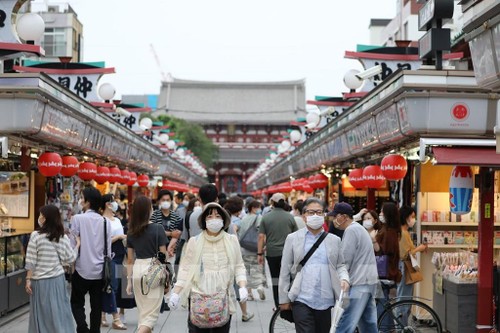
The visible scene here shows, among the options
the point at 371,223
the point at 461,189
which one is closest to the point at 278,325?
the point at 371,223

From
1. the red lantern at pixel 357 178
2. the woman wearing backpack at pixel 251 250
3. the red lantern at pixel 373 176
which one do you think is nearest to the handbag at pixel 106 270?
the woman wearing backpack at pixel 251 250

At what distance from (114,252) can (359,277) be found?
176 inches

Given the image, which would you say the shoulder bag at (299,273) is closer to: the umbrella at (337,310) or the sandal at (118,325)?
the umbrella at (337,310)

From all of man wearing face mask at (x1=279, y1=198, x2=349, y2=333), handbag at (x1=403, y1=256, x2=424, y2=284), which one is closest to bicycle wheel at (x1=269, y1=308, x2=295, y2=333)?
handbag at (x1=403, y1=256, x2=424, y2=284)

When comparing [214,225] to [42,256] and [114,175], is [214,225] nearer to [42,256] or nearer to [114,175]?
[42,256]

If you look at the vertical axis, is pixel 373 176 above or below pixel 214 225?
above

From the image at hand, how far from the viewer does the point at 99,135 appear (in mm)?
18906

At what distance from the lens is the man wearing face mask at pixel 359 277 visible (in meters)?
8.73

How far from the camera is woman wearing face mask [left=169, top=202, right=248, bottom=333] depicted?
24.8 ft

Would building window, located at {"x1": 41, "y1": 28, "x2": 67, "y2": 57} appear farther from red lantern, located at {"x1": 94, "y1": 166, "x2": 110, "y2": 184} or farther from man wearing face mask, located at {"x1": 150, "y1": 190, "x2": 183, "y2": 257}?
man wearing face mask, located at {"x1": 150, "y1": 190, "x2": 183, "y2": 257}

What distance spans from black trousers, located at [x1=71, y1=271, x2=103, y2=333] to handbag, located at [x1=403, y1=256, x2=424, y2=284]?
383 centimetres

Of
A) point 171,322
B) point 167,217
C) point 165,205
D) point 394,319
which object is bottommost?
point 171,322

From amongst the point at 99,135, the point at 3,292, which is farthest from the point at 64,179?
the point at 3,292

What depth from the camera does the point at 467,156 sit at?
10.0m
